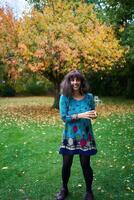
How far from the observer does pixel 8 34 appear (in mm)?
21844

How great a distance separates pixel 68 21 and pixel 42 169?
13727 mm

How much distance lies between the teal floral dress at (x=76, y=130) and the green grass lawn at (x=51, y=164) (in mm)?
954

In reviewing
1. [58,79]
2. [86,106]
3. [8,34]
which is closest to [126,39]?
[58,79]

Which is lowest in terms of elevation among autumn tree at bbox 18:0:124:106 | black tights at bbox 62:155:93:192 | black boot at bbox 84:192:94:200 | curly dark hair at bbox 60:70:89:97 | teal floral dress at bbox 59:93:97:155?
black boot at bbox 84:192:94:200

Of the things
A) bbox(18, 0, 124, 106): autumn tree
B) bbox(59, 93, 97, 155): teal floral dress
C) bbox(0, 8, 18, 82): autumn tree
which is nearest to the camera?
bbox(59, 93, 97, 155): teal floral dress

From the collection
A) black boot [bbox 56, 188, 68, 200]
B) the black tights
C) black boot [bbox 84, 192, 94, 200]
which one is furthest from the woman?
black boot [bbox 56, 188, 68, 200]

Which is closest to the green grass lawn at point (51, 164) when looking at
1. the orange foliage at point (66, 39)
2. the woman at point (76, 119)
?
the woman at point (76, 119)

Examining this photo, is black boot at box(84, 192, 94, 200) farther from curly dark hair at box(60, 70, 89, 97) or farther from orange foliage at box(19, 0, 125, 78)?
orange foliage at box(19, 0, 125, 78)

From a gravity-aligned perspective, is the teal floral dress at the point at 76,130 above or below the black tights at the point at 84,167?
above

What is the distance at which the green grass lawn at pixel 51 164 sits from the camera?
692 cm

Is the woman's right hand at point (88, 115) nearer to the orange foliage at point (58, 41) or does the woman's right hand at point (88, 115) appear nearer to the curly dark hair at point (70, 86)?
the curly dark hair at point (70, 86)

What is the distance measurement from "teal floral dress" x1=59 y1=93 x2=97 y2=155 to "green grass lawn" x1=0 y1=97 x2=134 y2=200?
3.13 feet

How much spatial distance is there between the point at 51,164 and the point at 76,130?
3.06 meters

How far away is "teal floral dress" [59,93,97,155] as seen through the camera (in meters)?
6.07
